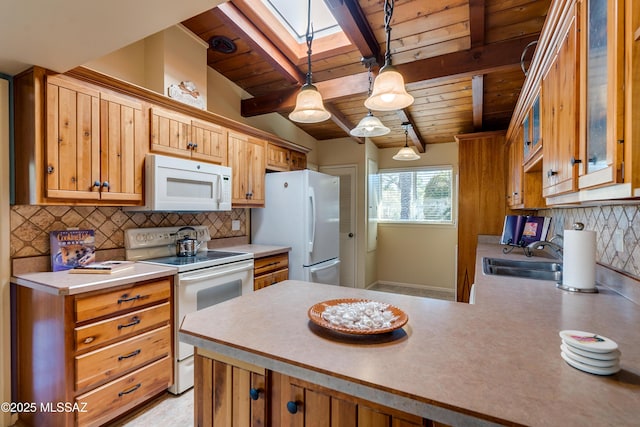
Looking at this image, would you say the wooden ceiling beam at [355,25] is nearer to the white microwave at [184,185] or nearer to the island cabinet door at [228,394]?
the white microwave at [184,185]

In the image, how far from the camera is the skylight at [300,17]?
2.54 m

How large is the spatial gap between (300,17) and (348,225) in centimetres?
296

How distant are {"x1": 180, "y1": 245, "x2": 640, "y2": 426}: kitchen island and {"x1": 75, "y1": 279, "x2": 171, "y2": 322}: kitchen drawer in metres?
0.89

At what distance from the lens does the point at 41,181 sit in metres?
1.73

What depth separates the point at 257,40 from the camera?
8.73 feet

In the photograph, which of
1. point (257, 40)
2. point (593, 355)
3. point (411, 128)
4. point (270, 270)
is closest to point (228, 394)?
point (593, 355)

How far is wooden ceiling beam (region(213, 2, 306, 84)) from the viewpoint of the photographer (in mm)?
2379

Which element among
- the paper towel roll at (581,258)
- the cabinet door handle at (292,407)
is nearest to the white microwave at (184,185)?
the cabinet door handle at (292,407)

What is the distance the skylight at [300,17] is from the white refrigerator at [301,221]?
1.36 metres

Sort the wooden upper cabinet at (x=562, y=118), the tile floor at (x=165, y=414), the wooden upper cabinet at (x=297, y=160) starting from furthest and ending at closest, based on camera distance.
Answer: the wooden upper cabinet at (x=297, y=160)
the tile floor at (x=165, y=414)
the wooden upper cabinet at (x=562, y=118)

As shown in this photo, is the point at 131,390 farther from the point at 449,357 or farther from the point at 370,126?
the point at 370,126

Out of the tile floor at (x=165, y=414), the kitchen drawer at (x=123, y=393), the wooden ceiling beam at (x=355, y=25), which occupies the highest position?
the wooden ceiling beam at (x=355, y=25)

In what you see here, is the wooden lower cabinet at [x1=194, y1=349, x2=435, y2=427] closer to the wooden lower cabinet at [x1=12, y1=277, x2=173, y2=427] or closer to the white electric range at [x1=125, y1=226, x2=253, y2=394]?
the wooden lower cabinet at [x1=12, y1=277, x2=173, y2=427]

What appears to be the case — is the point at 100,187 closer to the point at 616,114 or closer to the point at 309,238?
the point at 309,238
